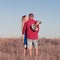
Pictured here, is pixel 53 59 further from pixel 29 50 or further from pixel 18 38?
pixel 18 38

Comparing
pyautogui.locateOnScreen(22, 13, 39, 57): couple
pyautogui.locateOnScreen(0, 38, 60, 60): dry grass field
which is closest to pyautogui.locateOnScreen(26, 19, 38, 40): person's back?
pyautogui.locateOnScreen(22, 13, 39, 57): couple

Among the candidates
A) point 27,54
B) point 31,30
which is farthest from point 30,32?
point 27,54

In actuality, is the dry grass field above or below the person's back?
below

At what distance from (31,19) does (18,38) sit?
11444 millimetres

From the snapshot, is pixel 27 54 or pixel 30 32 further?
pixel 27 54

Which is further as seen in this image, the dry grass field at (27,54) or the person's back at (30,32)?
the person's back at (30,32)

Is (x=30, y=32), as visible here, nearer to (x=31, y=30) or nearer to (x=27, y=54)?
(x=31, y=30)

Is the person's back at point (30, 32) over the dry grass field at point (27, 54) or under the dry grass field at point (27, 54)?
over

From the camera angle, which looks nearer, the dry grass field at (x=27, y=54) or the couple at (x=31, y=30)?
the dry grass field at (x=27, y=54)

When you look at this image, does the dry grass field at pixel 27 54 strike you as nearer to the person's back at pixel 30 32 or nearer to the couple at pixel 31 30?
the couple at pixel 31 30

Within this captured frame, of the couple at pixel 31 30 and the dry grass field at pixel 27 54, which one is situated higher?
the couple at pixel 31 30

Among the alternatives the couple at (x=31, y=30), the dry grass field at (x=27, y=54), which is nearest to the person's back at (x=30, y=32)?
the couple at (x=31, y=30)

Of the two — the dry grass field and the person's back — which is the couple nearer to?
the person's back

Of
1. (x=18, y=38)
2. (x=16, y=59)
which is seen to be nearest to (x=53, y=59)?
(x=16, y=59)
